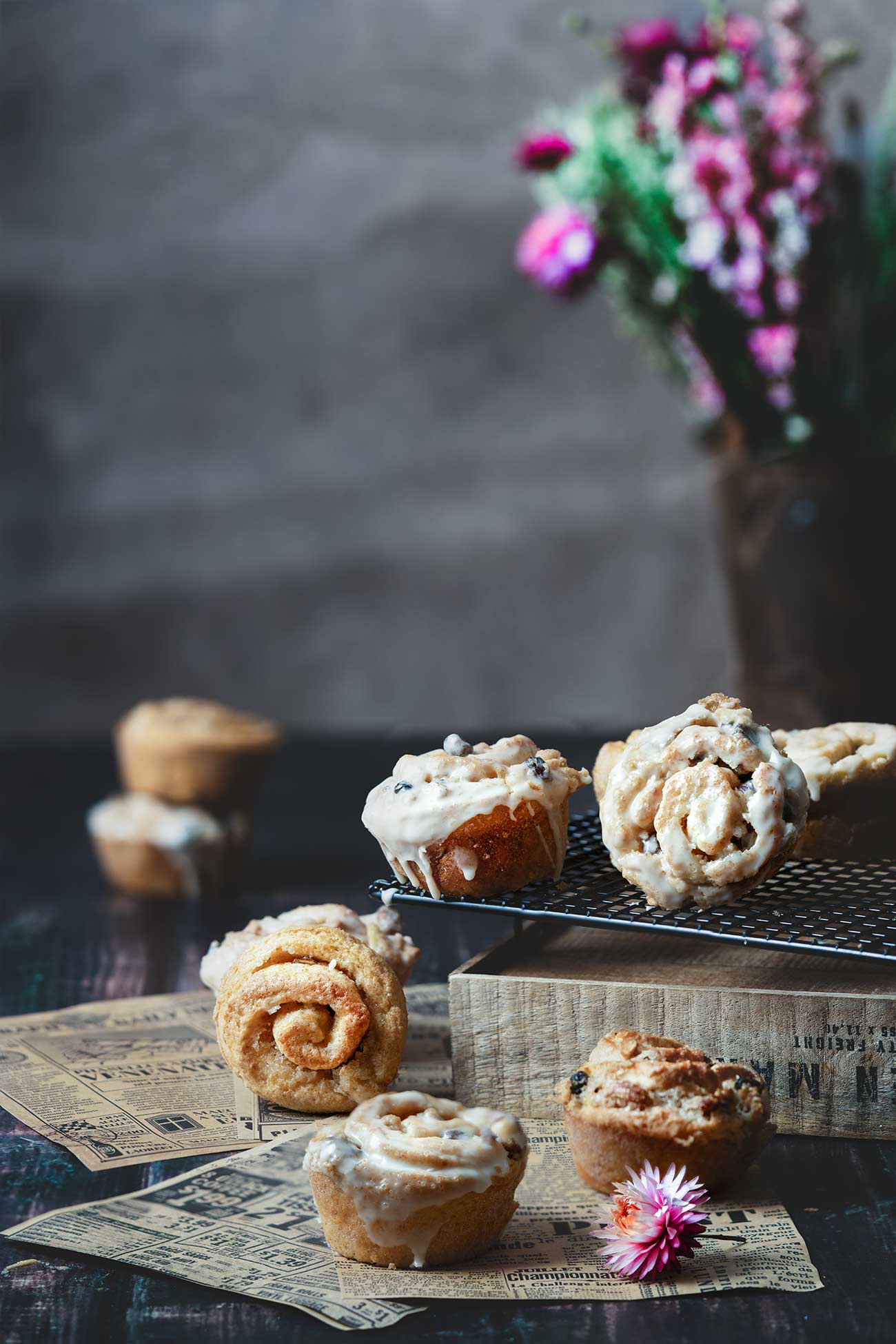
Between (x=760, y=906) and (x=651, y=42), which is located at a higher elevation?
(x=651, y=42)

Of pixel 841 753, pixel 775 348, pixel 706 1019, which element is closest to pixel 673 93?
pixel 775 348

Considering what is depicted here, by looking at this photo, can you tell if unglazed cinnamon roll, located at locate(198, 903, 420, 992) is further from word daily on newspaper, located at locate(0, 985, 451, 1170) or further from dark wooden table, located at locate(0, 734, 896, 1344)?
dark wooden table, located at locate(0, 734, 896, 1344)

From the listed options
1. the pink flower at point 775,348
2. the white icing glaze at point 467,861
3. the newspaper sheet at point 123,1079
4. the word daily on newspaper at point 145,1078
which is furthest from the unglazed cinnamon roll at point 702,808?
the pink flower at point 775,348

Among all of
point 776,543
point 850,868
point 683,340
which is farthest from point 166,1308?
point 683,340

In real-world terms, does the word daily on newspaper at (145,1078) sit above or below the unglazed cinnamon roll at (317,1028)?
below

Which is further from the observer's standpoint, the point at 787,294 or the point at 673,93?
the point at 787,294

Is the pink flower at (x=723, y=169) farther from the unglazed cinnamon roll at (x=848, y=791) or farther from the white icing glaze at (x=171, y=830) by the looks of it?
the white icing glaze at (x=171, y=830)

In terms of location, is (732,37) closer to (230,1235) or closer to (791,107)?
(791,107)
